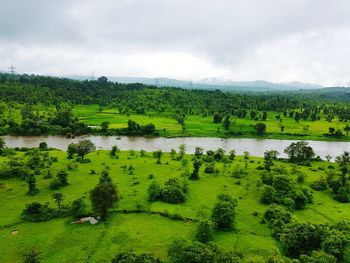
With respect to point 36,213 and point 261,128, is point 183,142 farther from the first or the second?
point 36,213

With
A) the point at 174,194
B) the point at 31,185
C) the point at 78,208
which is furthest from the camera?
the point at 31,185

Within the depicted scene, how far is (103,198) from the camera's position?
52625mm

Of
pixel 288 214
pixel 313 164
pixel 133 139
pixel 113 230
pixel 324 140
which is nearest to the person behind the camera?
pixel 113 230

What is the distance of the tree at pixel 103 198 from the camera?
52.5 metres

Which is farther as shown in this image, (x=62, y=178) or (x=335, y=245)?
(x=62, y=178)

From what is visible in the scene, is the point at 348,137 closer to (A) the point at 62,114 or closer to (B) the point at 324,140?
(B) the point at 324,140

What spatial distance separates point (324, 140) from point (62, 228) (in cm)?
10809

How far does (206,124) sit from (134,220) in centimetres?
9987

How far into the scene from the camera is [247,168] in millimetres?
81000

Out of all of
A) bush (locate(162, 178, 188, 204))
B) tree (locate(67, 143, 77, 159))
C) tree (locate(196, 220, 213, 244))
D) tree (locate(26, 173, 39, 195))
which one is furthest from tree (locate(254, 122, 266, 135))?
tree (locate(196, 220, 213, 244))

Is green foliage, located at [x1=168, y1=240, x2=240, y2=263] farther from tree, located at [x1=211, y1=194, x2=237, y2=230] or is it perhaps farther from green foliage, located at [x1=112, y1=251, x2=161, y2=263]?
tree, located at [x1=211, y1=194, x2=237, y2=230]

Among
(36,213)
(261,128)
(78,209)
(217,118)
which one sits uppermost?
(217,118)

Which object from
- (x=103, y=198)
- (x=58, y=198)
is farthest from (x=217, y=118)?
(x=58, y=198)

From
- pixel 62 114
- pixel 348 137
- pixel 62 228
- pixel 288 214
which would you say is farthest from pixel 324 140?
pixel 62 228
